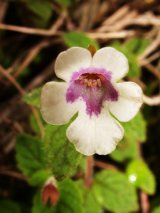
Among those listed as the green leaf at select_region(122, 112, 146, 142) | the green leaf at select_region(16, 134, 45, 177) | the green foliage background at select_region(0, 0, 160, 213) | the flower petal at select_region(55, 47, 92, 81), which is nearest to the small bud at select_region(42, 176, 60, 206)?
the green foliage background at select_region(0, 0, 160, 213)

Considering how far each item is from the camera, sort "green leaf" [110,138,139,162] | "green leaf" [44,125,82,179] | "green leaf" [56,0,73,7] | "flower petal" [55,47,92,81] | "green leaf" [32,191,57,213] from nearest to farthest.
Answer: "flower petal" [55,47,92,81] → "green leaf" [44,125,82,179] → "green leaf" [32,191,57,213] → "green leaf" [110,138,139,162] → "green leaf" [56,0,73,7]

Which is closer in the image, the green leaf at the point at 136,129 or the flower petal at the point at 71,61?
the flower petal at the point at 71,61

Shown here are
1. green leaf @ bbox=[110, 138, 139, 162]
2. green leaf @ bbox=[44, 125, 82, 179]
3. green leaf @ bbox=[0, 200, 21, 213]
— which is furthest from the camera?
green leaf @ bbox=[110, 138, 139, 162]

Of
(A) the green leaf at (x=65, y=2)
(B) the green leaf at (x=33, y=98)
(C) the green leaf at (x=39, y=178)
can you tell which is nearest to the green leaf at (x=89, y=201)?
(C) the green leaf at (x=39, y=178)

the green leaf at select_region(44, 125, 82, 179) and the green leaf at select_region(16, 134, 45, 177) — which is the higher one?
the green leaf at select_region(44, 125, 82, 179)

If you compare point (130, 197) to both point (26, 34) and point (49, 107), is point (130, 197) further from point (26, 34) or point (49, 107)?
point (26, 34)

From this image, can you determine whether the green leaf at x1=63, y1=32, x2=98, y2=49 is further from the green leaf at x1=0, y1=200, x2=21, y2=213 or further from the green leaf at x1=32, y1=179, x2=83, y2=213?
the green leaf at x1=0, y1=200, x2=21, y2=213

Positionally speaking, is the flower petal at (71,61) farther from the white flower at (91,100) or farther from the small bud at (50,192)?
the small bud at (50,192)
